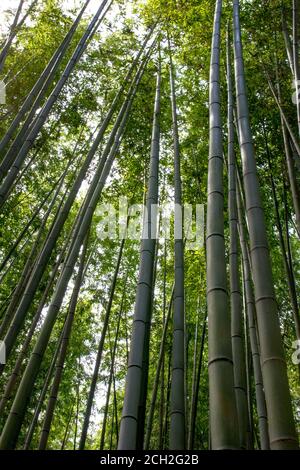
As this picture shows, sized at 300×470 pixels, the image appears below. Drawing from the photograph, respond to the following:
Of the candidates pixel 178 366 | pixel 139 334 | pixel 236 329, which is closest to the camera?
pixel 139 334

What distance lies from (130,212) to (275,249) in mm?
2361

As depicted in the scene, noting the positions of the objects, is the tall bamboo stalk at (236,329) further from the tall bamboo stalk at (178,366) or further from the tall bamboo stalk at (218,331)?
the tall bamboo stalk at (218,331)

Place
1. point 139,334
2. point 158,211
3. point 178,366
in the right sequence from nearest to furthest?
point 139,334 < point 178,366 < point 158,211

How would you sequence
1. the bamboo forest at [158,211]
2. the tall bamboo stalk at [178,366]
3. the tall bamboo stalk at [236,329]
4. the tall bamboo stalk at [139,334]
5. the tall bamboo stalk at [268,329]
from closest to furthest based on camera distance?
the tall bamboo stalk at [268,329]
the tall bamboo stalk at [139,334]
the bamboo forest at [158,211]
the tall bamboo stalk at [178,366]
the tall bamboo stalk at [236,329]

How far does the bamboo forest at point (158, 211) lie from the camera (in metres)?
1.80

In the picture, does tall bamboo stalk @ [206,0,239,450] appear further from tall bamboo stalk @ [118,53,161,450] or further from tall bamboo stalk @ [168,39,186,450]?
tall bamboo stalk @ [168,39,186,450]

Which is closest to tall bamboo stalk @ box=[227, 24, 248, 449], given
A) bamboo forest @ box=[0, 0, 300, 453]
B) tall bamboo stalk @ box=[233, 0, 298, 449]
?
bamboo forest @ box=[0, 0, 300, 453]

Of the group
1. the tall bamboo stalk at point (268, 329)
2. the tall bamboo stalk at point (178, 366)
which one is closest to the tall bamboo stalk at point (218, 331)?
the tall bamboo stalk at point (268, 329)

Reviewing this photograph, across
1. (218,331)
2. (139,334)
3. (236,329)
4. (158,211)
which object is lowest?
(218,331)

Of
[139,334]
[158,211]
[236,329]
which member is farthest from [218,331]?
[158,211]

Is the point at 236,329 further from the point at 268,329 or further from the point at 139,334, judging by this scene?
the point at 268,329

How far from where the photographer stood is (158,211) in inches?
177

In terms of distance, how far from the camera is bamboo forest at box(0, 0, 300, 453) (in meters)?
1.80

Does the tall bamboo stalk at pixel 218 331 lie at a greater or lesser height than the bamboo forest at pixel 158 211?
lesser
